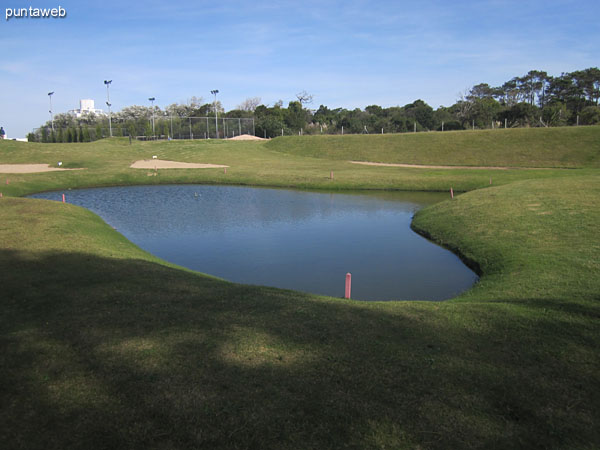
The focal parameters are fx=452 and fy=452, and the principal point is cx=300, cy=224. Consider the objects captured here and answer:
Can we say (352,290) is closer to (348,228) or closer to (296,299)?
(296,299)

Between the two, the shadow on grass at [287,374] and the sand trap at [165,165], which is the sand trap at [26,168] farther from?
the shadow on grass at [287,374]

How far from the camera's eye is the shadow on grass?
4883 mm

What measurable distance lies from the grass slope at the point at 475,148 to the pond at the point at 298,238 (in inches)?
798

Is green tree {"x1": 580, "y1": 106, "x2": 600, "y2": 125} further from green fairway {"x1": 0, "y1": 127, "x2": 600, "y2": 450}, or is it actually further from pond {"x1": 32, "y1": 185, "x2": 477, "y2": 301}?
green fairway {"x1": 0, "y1": 127, "x2": 600, "y2": 450}

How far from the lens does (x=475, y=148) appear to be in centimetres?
5484

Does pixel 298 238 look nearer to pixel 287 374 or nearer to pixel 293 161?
pixel 287 374

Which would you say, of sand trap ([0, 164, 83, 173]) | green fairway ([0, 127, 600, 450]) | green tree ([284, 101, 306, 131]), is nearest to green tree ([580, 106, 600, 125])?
green tree ([284, 101, 306, 131])

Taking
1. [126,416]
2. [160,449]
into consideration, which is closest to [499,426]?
[160,449]

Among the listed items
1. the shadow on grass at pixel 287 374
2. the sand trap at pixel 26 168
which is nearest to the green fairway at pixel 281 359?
the shadow on grass at pixel 287 374

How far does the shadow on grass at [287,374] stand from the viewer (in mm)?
4883

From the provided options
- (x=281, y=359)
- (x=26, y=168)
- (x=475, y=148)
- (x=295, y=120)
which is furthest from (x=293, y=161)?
(x=281, y=359)

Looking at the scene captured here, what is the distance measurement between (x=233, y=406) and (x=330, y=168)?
4524 centimetres

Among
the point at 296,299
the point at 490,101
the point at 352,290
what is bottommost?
the point at 352,290

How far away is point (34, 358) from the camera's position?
252 inches
